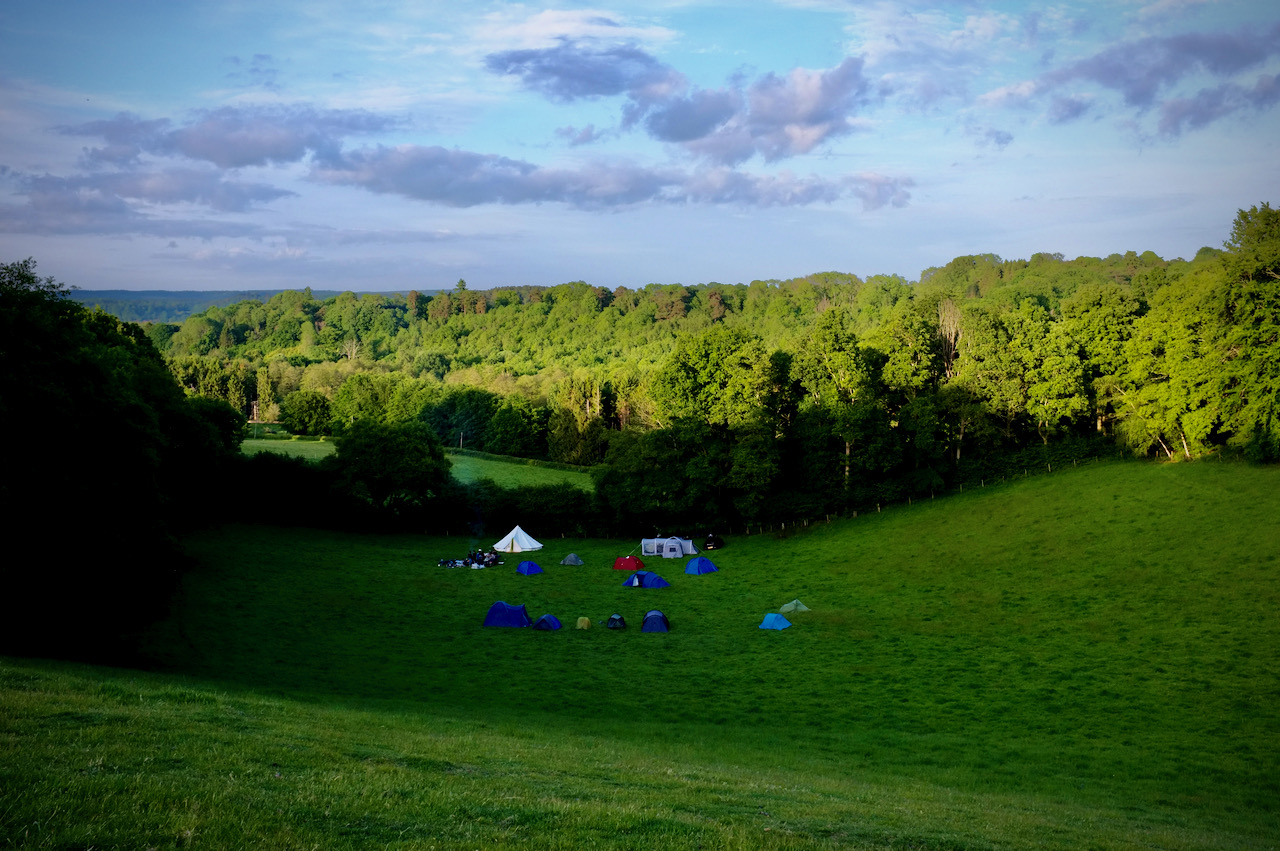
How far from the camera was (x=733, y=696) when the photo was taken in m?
21.1

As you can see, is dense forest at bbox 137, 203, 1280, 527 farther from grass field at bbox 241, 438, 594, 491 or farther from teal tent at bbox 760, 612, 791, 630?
teal tent at bbox 760, 612, 791, 630

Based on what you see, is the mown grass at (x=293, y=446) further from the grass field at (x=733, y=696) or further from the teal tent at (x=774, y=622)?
the teal tent at (x=774, y=622)

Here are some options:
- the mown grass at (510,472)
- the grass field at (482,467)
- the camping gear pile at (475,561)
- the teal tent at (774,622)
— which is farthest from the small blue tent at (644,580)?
the mown grass at (510,472)

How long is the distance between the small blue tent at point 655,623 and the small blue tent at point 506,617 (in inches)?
169

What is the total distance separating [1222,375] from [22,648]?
47.2m

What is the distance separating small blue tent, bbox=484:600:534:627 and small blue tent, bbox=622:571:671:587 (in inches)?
300

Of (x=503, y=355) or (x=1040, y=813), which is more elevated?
(x=503, y=355)

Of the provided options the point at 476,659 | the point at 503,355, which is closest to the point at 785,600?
the point at 476,659

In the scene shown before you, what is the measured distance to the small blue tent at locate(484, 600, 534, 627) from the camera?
2858cm

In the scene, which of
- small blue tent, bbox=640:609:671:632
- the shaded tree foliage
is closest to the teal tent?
small blue tent, bbox=640:609:671:632

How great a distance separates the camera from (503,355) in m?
132

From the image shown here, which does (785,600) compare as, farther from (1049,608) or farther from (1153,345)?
(1153,345)

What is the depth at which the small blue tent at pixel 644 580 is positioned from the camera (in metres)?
35.6

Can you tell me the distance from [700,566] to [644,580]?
387 centimetres
